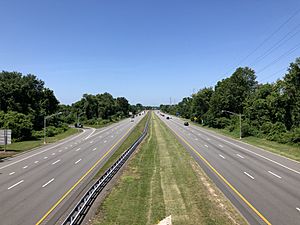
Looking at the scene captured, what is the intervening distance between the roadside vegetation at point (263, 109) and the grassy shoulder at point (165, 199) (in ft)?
77.7

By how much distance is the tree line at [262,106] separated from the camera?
63.4 metres

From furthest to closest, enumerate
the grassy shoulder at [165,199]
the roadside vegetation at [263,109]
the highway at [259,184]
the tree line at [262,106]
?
1. the tree line at [262,106]
2. the roadside vegetation at [263,109]
3. the highway at [259,184]
4. the grassy shoulder at [165,199]

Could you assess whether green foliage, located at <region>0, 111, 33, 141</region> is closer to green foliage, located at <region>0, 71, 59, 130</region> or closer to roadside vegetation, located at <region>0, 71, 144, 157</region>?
roadside vegetation, located at <region>0, 71, 144, 157</region>

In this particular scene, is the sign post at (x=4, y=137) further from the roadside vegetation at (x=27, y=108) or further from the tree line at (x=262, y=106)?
the tree line at (x=262, y=106)

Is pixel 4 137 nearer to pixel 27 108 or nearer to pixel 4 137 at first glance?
pixel 4 137

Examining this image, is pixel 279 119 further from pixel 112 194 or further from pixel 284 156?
pixel 112 194

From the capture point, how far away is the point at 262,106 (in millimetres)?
75812

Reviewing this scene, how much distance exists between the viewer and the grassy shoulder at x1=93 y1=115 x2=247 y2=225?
16438 mm

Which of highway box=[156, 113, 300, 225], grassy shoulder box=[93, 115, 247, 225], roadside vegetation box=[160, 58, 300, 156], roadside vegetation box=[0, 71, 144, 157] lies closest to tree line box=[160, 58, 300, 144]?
roadside vegetation box=[160, 58, 300, 156]

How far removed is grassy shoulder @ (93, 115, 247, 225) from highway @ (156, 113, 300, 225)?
114cm

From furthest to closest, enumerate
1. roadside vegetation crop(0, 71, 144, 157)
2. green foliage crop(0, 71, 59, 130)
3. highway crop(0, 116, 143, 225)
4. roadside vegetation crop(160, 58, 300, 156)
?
green foliage crop(0, 71, 59, 130) < roadside vegetation crop(0, 71, 144, 157) < roadside vegetation crop(160, 58, 300, 156) < highway crop(0, 116, 143, 225)

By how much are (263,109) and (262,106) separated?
33.9 inches

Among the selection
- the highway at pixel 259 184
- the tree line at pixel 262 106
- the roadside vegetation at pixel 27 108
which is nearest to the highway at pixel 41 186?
the highway at pixel 259 184

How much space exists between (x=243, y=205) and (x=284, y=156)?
2592cm
